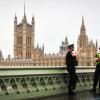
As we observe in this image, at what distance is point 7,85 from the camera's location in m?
11.3

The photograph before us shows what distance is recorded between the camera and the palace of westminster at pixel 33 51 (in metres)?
112

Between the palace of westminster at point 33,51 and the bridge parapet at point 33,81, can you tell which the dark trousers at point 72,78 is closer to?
the bridge parapet at point 33,81

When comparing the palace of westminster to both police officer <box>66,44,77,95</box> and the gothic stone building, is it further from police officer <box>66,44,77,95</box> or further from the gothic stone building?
police officer <box>66,44,77,95</box>

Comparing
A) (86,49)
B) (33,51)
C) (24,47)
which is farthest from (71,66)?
(24,47)

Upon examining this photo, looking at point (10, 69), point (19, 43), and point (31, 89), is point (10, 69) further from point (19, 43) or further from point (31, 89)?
point (19, 43)

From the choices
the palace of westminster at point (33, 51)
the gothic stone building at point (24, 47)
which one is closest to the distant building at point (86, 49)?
the palace of westminster at point (33, 51)

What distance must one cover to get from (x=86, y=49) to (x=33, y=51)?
78.4 ft

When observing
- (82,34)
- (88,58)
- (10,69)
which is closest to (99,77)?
(10,69)

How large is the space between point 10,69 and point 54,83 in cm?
228

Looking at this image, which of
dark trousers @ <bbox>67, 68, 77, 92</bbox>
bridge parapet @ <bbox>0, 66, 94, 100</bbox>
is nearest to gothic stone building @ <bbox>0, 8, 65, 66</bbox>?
bridge parapet @ <bbox>0, 66, 94, 100</bbox>

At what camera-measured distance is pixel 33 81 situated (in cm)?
1236

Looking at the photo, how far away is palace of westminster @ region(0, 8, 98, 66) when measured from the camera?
369 ft

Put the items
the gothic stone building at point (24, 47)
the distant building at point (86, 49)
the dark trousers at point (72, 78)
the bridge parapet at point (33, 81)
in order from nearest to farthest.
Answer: the bridge parapet at point (33, 81) → the dark trousers at point (72, 78) → the distant building at point (86, 49) → the gothic stone building at point (24, 47)

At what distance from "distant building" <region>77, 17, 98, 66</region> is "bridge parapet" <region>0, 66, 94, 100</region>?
93066mm
